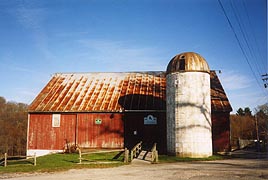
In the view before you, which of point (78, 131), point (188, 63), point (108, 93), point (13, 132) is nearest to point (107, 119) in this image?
point (78, 131)

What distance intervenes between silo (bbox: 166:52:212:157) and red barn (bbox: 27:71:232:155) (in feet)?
12.6

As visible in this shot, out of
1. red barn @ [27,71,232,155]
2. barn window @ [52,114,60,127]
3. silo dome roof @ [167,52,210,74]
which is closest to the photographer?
silo dome roof @ [167,52,210,74]

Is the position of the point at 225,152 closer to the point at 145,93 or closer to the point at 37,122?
the point at 145,93

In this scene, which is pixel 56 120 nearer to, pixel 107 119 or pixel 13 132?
pixel 107 119

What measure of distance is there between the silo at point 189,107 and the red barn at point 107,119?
3.84m

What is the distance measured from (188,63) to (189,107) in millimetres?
3372

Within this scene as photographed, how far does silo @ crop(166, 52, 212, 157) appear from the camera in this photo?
20.9m

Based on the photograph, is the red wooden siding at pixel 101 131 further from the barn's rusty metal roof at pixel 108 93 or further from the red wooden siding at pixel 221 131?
the red wooden siding at pixel 221 131

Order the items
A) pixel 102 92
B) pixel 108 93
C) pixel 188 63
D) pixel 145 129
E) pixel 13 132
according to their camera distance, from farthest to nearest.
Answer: pixel 13 132
pixel 102 92
pixel 108 93
pixel 145 129
pixel 188 63

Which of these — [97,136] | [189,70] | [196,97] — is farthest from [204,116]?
[97,136]

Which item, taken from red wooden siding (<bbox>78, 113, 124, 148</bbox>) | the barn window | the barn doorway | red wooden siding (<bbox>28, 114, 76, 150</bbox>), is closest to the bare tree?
red wooden siding (<bbox>28, 114, 76, 150</bbox>)

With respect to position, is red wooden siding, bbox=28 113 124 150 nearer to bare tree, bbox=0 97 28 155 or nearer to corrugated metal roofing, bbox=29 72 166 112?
corrugated metal roofing, bbox=29 72 166 112

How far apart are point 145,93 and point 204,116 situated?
25.9 ft

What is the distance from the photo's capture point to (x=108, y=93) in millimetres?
28438
